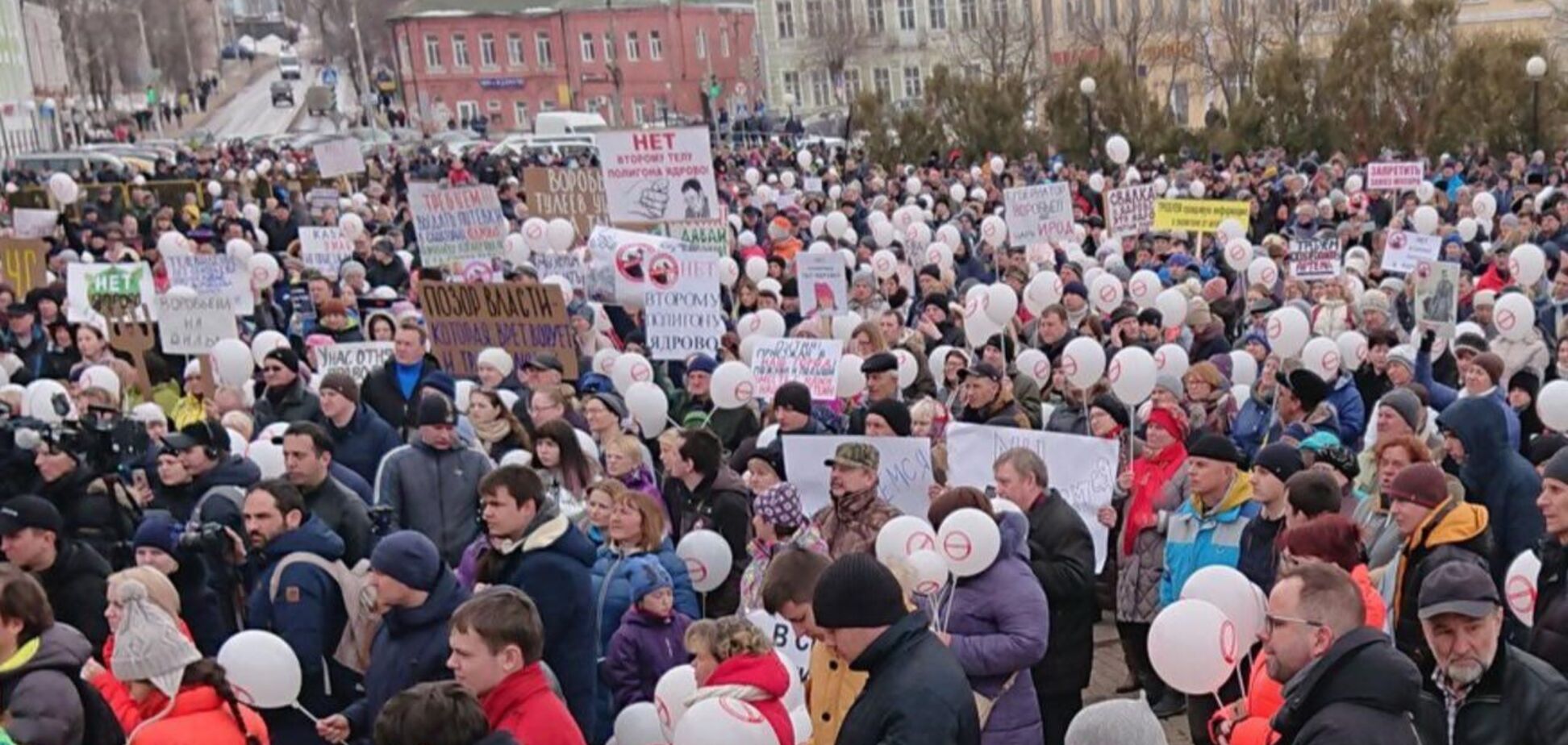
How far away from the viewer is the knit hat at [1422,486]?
5789mm

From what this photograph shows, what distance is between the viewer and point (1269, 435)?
9.16m

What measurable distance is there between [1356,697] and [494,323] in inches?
309

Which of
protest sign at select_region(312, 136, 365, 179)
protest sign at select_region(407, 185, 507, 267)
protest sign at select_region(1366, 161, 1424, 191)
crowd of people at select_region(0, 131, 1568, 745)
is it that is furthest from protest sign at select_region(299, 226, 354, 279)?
protest sign at select_region(1366, 161, 1424, 191)

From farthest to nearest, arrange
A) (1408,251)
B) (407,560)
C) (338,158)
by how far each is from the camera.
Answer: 1. (338,158)
2. (1408,251)
3. (407,560)

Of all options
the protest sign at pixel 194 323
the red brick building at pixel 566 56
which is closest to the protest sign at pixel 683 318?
the protest sign at pixel 194 323

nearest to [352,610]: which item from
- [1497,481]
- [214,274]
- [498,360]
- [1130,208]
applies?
[1497,481]

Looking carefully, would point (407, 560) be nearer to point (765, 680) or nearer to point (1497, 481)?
point (765, 680)

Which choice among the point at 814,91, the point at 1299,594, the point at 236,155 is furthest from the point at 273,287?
the point at 814,91

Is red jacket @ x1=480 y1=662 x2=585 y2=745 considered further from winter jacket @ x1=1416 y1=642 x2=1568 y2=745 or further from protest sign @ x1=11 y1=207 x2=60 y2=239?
protest sign @ x1=11 y1=207 x2=60 y2=239

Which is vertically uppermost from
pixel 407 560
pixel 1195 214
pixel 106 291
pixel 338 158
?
pixel 338 158

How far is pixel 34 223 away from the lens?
901 inches

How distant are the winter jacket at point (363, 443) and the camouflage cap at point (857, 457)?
9.44ft

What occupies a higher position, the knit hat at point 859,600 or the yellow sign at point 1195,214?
the knit hat at point 859,600

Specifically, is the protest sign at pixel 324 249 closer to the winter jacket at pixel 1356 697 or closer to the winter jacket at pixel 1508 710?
the winter jacket at pixel 1508 710
